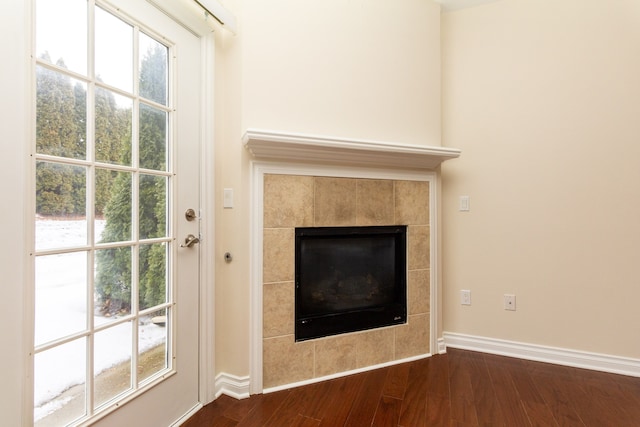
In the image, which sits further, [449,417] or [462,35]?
[462,35]

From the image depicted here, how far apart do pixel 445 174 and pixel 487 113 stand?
0.54 m

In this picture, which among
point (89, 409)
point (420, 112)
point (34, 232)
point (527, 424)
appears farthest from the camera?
point (420, 112)

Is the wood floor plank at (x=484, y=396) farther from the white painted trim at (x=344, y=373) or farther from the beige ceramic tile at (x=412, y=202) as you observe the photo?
the beige ceramic tile at (x=412, y=202)

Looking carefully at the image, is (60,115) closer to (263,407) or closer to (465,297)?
(263,407)

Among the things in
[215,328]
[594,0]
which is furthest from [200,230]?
[594,0]

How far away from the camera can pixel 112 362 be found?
1158 mm

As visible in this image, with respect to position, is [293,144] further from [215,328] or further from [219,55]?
[215,328]

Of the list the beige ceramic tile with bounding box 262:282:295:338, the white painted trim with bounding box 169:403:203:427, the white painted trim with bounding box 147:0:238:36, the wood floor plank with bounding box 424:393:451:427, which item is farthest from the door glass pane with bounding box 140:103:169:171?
the wood floor plank with bounding box 424:393:451:427

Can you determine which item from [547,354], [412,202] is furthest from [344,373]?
[547,354]

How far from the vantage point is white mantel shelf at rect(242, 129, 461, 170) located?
5.09ft

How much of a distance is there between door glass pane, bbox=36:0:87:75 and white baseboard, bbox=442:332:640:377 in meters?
2.69

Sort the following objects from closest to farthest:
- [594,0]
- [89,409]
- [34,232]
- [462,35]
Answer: [34,232] → [89,409] → [594,0] → [462,35]

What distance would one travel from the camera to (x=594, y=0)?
1.93 m

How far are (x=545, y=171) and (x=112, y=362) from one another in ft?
9.02
